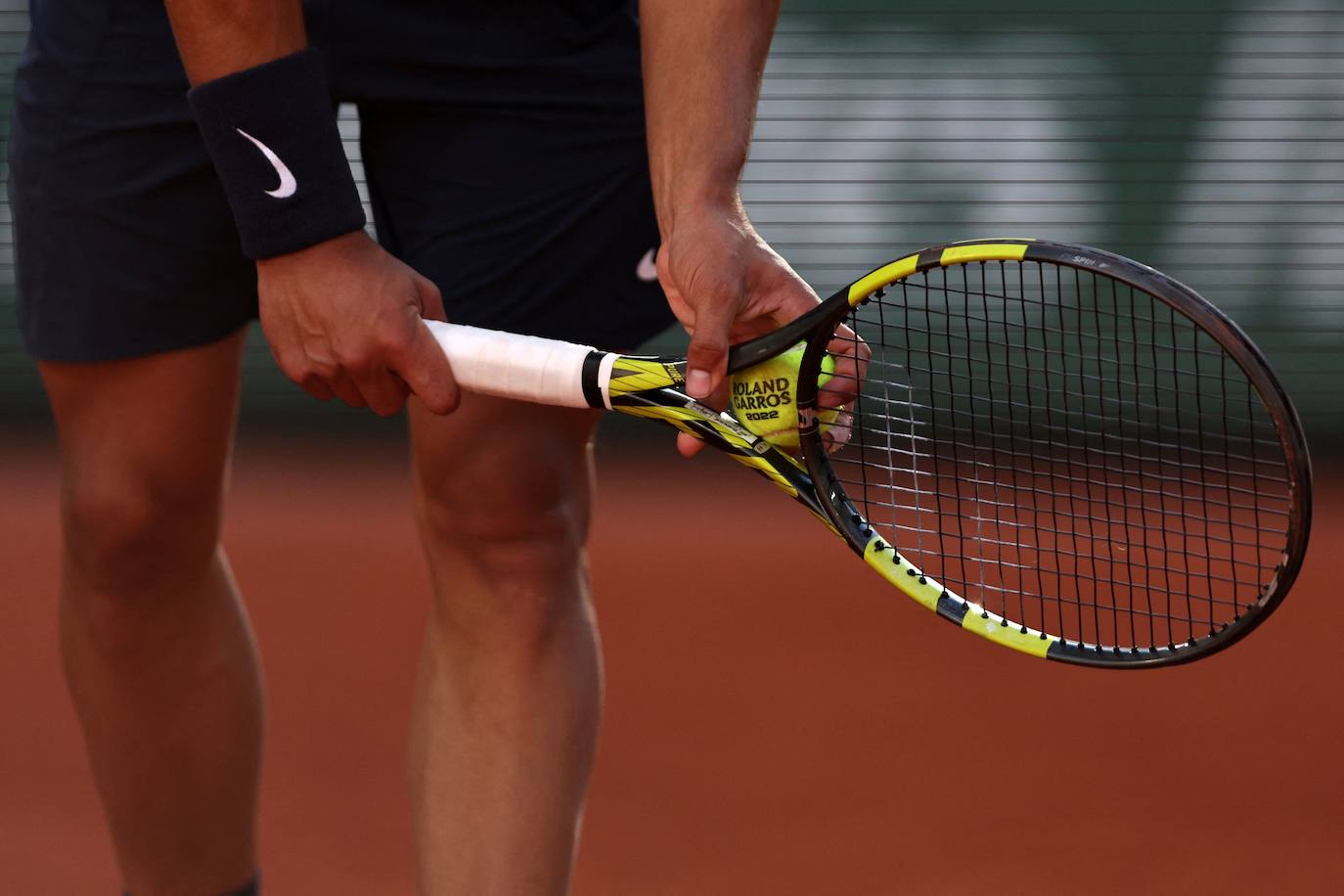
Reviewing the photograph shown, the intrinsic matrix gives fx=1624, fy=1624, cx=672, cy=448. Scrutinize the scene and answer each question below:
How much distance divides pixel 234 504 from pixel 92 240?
205 centimetres

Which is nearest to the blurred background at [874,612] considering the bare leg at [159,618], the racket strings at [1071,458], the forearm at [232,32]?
the racket strings at [1071,458]

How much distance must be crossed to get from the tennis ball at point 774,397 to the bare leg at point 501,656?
0.54 feet

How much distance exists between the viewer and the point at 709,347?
121 cm

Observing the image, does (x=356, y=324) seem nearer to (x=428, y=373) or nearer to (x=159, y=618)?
(x=428, y=373)

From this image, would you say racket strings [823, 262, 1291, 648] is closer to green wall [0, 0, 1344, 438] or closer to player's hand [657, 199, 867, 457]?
green wall [0, 0, 1344, 438]

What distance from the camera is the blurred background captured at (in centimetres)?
191

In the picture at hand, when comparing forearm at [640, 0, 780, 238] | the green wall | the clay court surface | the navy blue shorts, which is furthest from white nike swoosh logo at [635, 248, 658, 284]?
the green wall

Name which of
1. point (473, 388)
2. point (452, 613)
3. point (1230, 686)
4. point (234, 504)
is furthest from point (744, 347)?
point (234, 504)

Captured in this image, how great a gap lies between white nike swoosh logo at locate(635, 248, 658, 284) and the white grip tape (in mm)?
184

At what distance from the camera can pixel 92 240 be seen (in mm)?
1440

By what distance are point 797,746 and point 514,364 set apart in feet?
3.46

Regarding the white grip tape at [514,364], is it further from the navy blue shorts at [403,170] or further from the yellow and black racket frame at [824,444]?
the navy blue shorts at [403,170]

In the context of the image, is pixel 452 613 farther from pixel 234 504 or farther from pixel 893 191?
pixel 893 191

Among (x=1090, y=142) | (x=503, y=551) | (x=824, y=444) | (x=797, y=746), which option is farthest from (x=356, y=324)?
(x=1090, y=142)
